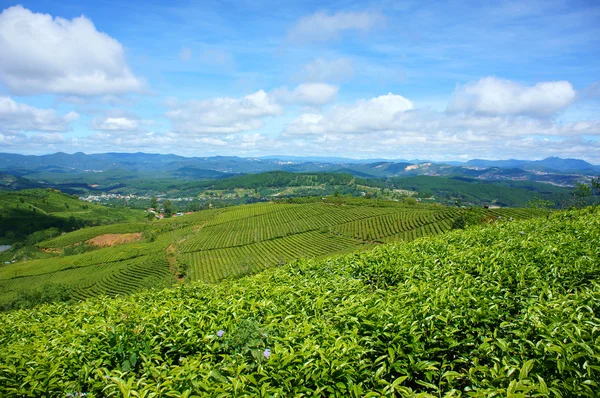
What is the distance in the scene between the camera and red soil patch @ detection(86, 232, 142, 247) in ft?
328

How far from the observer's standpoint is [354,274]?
6.29 m

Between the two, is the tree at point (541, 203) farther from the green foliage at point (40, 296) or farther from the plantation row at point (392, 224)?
the green foliage at point (40, 296)

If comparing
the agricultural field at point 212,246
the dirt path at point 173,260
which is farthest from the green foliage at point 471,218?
the dirt path at point 173,260

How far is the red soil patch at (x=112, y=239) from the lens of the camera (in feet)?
328

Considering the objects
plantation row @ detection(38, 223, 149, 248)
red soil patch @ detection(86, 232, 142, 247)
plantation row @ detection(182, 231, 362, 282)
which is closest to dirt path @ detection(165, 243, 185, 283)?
plantation row @ detection(182, 231, 362, 282)

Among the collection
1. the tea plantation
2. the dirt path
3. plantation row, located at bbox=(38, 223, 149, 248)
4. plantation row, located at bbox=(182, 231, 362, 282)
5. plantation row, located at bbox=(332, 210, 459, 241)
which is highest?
the tea plantation

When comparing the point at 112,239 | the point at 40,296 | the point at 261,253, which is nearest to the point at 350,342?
the point at 40,296

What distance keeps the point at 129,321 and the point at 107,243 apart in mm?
113379

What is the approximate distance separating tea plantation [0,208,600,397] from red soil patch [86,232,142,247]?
351 feet

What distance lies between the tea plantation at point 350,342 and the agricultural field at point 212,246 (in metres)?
39.5

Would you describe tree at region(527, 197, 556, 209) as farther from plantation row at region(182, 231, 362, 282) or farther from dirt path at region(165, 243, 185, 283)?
dirt path at region(165, 243, 185, 283)

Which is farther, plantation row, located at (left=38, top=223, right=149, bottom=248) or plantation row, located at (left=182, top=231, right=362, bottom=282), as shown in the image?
plantation row, located at (left=38, top=223, right=149, bottom=248)

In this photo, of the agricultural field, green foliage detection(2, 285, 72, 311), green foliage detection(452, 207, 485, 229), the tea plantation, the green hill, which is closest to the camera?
the tea plantation

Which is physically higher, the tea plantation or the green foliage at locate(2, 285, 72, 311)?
the tea plantation
